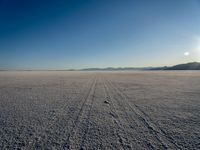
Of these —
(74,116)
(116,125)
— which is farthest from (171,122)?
(74,116)

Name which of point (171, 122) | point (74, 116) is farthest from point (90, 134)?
point (171, 122)

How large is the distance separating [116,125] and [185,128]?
233 cm

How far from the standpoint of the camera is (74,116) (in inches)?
207

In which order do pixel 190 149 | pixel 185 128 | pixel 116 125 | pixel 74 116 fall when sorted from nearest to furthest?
1. pixel 190 149
2. pixel 185 128
3. pixel 116 125
4. pixel 74 116

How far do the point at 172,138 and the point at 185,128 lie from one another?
1.04 meters

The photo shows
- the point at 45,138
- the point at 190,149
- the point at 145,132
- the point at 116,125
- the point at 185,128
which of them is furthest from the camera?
the point at 116,125

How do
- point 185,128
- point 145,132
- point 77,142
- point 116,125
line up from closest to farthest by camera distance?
point 77,142 < point 145,132 < point 185,128 < point 116,125

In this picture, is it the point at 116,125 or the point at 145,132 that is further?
the point at 116,125

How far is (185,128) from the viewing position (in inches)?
162

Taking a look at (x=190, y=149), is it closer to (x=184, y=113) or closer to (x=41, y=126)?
(x=184, y=113)

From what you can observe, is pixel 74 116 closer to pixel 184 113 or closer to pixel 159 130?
pixel 159 130

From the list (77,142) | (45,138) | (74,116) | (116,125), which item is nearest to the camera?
(77,142)

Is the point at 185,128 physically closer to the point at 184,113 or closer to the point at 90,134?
the point at 184,113

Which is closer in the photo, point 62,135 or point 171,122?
point 62,135
